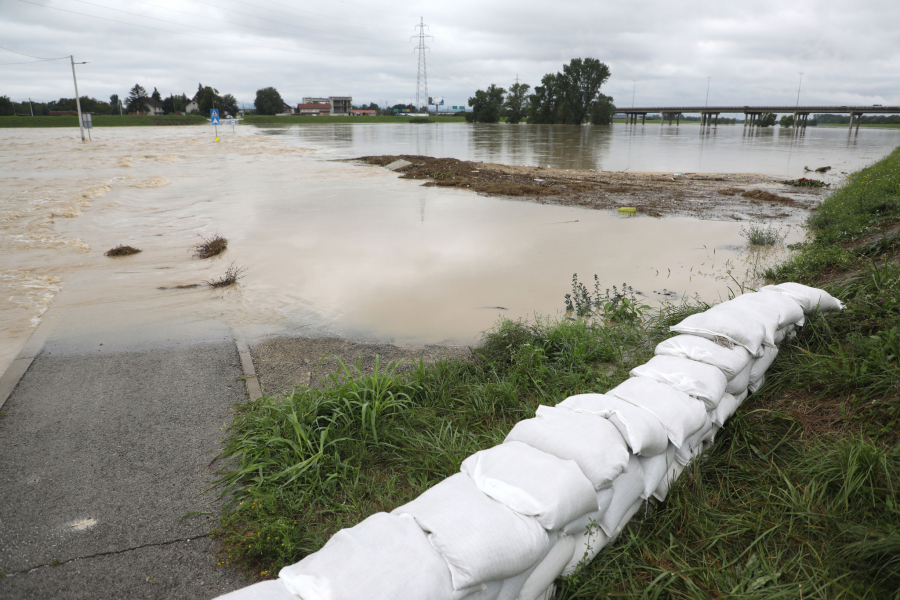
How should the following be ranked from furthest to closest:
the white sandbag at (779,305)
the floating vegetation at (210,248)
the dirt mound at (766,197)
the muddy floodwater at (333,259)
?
the dirt mound at (766,197) < the floating vegetation at (210,248) < the muddy floodwater at (333,259) < the white sandbag at (779,305)

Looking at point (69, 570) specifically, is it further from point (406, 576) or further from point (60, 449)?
point (406, 576)

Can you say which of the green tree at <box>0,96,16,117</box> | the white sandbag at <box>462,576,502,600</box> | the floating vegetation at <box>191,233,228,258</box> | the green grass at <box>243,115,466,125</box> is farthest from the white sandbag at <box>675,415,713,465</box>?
the green tree at <box>0,96,16,117</box>

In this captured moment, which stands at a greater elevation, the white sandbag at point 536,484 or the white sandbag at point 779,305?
the white sandbag at point 779,305

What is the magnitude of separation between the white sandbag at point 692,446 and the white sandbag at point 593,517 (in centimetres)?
54

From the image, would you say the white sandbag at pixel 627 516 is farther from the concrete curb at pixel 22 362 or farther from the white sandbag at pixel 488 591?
the concrete curb at pixel 22 362

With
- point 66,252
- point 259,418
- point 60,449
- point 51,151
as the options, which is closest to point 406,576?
point 259,418

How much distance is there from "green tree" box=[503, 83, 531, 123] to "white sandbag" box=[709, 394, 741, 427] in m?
93.1

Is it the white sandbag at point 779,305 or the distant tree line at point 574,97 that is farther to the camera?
the distant tree line at point 574,97

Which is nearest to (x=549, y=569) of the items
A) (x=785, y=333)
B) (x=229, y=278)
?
(x=785, y=333)

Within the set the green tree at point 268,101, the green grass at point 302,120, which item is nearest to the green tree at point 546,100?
the green grass at point 302,120

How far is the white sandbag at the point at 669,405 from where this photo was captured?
7.64ft

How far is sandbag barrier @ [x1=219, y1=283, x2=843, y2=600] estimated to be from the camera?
1.54 m

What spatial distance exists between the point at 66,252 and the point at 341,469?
808 cm

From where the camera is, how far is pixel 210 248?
8195 millimetres
